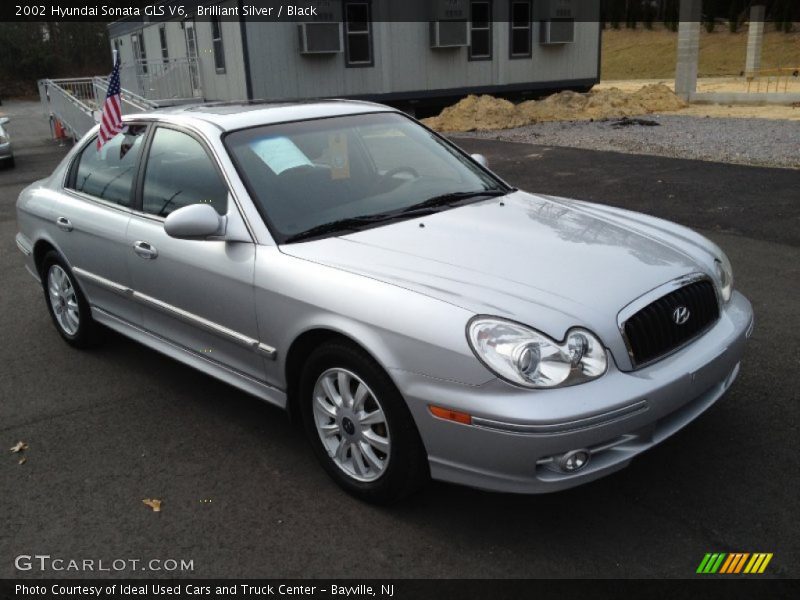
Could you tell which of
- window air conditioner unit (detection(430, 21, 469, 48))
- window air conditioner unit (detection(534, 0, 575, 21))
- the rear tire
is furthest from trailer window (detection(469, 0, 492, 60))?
the rear tire

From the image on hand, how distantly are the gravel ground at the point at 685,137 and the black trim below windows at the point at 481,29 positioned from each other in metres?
4.33

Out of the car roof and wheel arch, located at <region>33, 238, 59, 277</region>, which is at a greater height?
the car roof

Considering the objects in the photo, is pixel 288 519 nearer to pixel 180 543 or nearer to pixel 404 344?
pixel 180 543

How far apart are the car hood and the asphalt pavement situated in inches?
33.1

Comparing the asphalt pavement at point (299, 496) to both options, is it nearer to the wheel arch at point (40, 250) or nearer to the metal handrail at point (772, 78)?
the wheel arch at point (40, 250)

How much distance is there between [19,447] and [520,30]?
21.7m

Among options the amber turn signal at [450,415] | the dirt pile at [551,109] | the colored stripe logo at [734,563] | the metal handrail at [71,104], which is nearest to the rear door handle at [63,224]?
the amber turn signal at [450,415]

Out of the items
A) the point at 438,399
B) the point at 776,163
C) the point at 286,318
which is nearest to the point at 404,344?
the point at 438,399

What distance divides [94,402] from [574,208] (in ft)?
9.78

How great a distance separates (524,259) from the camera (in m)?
3.30

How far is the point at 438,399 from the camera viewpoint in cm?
285

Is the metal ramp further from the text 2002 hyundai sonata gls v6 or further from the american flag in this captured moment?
the text 2002 hyundai sonata gls v6

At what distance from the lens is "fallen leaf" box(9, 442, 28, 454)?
13.1 feet

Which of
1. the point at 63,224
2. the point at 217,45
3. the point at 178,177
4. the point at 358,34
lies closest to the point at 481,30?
the point at 358,34
